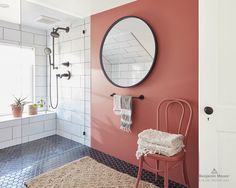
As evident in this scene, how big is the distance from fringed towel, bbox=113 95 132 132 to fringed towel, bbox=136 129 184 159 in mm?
566

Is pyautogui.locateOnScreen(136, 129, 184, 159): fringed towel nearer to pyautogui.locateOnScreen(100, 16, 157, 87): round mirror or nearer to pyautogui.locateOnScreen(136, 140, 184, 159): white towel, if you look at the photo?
pyautogui.locateOnScreen(136, 140, 184, 159): white towel

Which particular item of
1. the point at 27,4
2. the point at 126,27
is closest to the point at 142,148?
the point at 126,27

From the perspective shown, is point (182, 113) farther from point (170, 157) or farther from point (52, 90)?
point (52, 90)

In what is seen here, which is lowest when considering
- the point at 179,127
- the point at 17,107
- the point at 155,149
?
the point at 155,149

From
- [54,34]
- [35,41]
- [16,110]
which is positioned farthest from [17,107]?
[54,34]

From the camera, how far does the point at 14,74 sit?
304 cm

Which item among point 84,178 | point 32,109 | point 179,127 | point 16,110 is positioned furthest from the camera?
point 32,109

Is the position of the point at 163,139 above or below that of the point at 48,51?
below

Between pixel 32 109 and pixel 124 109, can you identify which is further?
pixel 32 109
